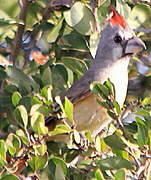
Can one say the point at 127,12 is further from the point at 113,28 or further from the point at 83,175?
the point at 83,175

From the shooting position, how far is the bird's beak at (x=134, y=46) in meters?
3.86

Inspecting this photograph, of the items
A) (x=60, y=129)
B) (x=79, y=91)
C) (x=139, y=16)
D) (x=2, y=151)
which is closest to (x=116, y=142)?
(x=60, y=129)

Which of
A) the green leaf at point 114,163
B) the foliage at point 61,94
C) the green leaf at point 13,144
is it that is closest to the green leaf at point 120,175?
the foliage at point 61,94

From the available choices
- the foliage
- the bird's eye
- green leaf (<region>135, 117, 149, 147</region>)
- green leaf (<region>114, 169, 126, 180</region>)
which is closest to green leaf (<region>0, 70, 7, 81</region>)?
the foliage

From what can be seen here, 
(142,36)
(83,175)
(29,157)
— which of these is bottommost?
(83,175)

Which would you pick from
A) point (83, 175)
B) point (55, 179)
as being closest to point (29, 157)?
point (55, 179)

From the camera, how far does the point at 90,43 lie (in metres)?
3.74

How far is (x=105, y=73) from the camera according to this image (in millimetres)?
4117

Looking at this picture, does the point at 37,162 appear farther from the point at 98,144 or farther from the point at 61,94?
the point at 61,94

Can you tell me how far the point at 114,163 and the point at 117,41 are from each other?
1.59m

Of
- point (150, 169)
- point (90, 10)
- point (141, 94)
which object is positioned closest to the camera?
point (150, 169)

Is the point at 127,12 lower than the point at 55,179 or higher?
higher

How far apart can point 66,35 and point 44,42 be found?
16.1 inches

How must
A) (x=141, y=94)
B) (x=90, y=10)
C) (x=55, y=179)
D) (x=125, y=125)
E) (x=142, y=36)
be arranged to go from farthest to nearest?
1. (x=141, y=94)
2. (x=142, y=36)
3. (x=90, y=10)
4. (x=125, y=125)
5. (x=55, y=179)
